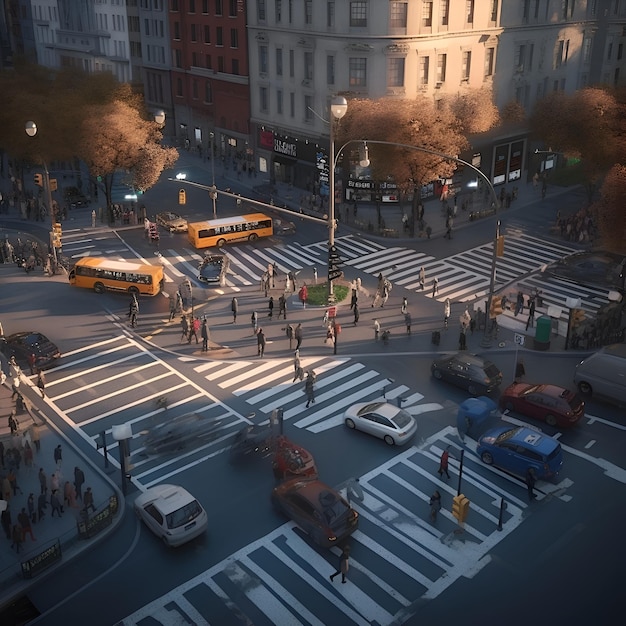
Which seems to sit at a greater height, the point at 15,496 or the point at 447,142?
the point at 447,142

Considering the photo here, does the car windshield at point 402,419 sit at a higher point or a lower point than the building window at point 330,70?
lower

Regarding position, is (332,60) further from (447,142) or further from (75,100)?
(75,100)

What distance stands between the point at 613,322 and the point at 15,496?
28.8 m

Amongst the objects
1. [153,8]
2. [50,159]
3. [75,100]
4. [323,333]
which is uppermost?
[153,8]

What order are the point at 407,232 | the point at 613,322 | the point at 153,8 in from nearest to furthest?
the point at 613,322, the point at 407,232, the point at 153,8

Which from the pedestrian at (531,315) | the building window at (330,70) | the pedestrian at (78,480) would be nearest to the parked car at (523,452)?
the pedestrian at (531,315)

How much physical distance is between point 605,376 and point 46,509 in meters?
22.6

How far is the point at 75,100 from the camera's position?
57.5 metres

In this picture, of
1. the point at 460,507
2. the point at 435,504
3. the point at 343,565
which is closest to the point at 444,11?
the point at 435,504

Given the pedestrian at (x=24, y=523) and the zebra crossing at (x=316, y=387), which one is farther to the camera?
the zebra crossing at (x=316, y=387)

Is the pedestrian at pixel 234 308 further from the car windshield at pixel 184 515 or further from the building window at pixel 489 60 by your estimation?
the building window at pixel 489 60

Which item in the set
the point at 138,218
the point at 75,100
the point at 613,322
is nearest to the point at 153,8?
the point at 75,100

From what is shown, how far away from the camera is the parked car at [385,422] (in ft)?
92.7

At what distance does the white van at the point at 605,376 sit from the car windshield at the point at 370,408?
30.6 ft
